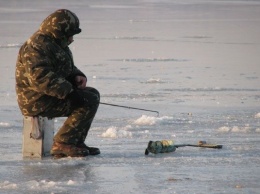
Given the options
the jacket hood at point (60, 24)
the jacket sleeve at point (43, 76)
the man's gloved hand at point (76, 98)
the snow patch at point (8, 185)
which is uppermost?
the jacket hood at point (60, 24)

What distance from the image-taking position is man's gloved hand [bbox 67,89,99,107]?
9.54 metres

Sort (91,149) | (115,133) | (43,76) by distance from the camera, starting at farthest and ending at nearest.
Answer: (115,133) → (91,149) → (43,76)

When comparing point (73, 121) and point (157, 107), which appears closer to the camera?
point (73, 121)

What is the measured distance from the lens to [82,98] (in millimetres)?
9594

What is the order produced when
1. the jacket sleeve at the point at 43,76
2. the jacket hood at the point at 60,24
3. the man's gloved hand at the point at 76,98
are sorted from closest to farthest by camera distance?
1. the jacket sleeve at the point at 43,76
2. the jacket hood at the point at 60,24
3. the man's gloved hand at the point at 76,98

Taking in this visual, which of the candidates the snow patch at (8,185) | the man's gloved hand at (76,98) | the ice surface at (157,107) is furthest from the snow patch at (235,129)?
the snow patch at (8,185)

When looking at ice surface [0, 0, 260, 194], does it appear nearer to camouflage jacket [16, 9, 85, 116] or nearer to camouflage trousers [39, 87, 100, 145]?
camouflage trousers [39, 87, 100, 145]

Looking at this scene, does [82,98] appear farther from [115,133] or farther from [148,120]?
[148,120]

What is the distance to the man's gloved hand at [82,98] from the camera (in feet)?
31.3

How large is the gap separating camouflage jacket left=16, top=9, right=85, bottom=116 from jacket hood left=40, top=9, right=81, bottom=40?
4 cm

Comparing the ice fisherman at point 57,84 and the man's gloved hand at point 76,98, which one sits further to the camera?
the man's gloved hand at point 76,98

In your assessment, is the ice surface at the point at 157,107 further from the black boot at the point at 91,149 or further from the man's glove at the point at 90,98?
the man's glove at the point at 90,98

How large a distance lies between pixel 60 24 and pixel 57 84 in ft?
1.71

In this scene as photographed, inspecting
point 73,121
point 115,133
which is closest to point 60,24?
point 73,121
